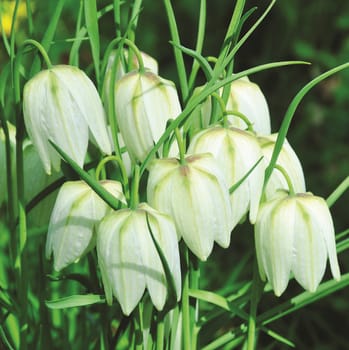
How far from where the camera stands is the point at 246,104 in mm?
1118

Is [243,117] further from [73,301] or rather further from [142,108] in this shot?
[73,301]

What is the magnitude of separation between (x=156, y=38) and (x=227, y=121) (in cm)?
220

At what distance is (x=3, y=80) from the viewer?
1117 millimetres

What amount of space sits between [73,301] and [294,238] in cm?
26

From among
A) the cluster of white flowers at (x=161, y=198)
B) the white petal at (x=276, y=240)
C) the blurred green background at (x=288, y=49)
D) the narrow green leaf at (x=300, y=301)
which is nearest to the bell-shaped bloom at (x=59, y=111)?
the cluster of white flowers at (x=161, y=198)

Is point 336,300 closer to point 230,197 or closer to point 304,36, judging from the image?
point 304,36

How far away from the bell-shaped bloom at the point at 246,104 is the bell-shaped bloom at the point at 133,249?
9.3 inches

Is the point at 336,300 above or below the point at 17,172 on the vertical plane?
below

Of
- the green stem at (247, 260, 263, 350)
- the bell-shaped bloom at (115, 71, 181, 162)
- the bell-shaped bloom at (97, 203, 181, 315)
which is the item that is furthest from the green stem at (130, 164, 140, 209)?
the green stem at (247, 260, 263, 350)

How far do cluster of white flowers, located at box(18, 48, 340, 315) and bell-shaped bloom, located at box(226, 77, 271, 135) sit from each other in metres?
0.05

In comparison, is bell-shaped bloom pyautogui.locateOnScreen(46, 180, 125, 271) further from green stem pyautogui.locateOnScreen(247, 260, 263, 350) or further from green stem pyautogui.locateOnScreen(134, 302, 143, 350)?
green stem pyautogui.locateOnScreen(247, 260, 263, 350)

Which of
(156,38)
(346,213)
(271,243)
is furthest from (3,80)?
(156,38)

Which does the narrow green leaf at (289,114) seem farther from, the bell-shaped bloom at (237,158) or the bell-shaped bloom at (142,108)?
the bell-shaped bloom at (142,108)

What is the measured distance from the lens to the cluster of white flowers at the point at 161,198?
0.93 metres
